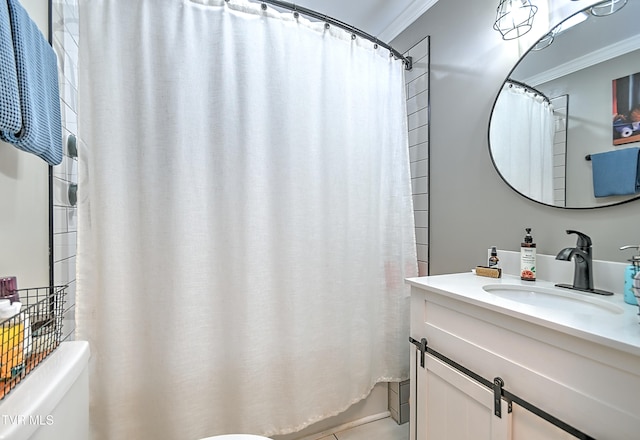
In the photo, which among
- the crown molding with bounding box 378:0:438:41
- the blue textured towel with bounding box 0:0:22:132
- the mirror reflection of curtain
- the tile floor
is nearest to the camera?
the blue textured towel with bounding box 0:0:22:132

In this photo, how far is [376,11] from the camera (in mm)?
1820

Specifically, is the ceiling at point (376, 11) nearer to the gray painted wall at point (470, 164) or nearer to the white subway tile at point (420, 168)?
the gray painted wall at point (470, 164)

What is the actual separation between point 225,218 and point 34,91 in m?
0.68

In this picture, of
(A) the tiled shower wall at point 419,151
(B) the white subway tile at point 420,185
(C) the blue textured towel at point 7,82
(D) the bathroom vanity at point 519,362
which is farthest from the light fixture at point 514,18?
(C) the blue textured towel at point 7,82

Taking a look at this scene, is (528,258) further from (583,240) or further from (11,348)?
(11,348)

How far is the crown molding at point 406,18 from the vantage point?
67.3 inches

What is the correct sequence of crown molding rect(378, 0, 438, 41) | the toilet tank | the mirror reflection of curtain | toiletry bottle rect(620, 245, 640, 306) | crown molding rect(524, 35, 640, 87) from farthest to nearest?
crown molding rect(378, 0, 438, 41)
the mirror reflection of curtain
crown molding rect(524, 35, 640, 87)
toiletry bottle rect(620, 245, 640, 306)
the toilet tank

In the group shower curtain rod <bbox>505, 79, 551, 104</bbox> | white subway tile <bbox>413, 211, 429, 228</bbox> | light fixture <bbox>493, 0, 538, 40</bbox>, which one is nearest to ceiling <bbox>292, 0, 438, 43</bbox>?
light fixture <bbox>493, 0, 538, 40</bbox>

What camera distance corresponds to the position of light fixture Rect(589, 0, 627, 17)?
0.97 m

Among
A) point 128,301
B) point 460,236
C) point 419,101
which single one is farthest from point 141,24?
point 460,236

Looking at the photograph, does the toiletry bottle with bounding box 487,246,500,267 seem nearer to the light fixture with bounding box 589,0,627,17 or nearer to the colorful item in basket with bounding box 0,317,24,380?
the light fixture with bounding box 589,0,627,17

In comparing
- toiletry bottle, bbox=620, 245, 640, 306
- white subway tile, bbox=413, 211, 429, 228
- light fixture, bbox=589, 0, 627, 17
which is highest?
light fixture, bbox=589, 0, 627, 17

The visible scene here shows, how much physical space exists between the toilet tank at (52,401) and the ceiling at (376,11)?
2.06 metres

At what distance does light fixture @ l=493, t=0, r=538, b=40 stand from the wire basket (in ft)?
6.15
